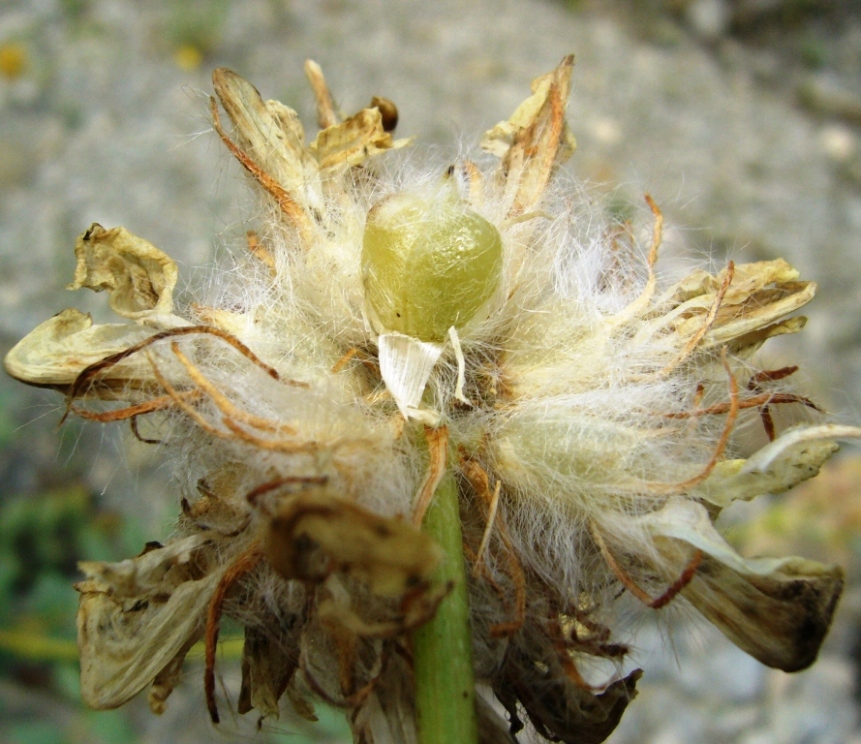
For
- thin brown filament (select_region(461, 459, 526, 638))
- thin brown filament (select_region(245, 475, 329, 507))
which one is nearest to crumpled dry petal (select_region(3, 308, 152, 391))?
thin brown filament (select_region(245, 475, 329, 507))

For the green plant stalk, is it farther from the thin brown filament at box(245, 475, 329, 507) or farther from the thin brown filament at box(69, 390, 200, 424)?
the thin brown filament at box(69, 390, 200, 424)

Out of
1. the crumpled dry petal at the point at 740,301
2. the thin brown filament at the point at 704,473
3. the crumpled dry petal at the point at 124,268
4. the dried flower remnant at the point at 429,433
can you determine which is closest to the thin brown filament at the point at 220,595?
the dried flower remnant at the point at 429,433

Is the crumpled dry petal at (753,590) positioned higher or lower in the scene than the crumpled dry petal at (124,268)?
lower

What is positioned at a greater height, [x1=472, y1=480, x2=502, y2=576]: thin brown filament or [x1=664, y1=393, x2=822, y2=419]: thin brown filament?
[x1=664, y1=393, x2=822, y2=419]: thin brown filament

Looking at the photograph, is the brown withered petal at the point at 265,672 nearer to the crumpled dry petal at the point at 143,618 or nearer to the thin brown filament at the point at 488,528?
the crumpled dry petal at the point at 143,618

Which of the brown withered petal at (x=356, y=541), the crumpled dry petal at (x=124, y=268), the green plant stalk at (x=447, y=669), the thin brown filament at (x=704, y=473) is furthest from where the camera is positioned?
the crumpled dry petal at (x=124, y=268)

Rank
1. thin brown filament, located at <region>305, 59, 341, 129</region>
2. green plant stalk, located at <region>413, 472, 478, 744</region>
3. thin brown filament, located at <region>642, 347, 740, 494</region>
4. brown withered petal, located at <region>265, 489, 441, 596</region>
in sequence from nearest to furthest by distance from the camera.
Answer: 1. brown withered petal, located at <region>265, 489, 441, 596</region>
2. green plant stalk, located at <region>413, 472, 478, 744</region>
3. thin brown filament, located at <region>642, 347, 740, 494</region>
4. thin brown filament, located at <region>305, 59, 341, 129</region>

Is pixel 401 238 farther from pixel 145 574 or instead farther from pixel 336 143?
pixel 145 574
